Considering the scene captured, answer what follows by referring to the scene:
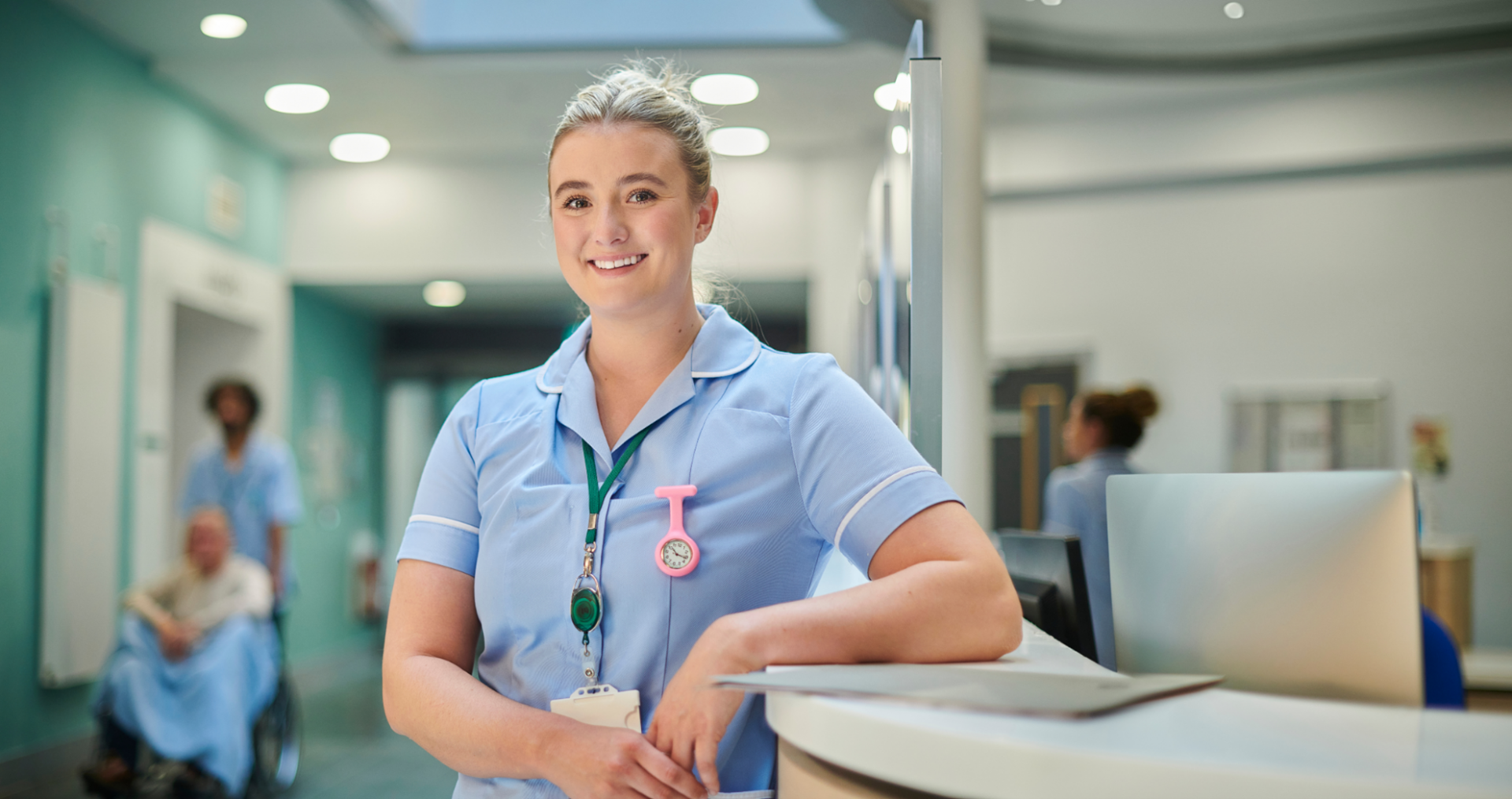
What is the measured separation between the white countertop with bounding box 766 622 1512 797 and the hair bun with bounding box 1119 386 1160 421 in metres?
4.18

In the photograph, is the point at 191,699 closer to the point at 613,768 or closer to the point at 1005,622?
the point at 613,768

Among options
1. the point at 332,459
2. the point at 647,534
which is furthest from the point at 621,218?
the point at 332,459

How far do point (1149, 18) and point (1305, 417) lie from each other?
249 centimetres

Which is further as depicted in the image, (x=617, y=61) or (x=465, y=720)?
(x=617, y=61)

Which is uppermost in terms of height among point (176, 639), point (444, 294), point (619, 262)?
point (444, 294)

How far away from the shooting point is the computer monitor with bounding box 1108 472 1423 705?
1025 millimetres

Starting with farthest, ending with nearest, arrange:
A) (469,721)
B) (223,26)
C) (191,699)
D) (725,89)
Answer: (725,89) → (223,26) → (191,699) → (469,721)

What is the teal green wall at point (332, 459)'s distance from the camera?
7.85 meters

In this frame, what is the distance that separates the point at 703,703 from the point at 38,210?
5.16 m

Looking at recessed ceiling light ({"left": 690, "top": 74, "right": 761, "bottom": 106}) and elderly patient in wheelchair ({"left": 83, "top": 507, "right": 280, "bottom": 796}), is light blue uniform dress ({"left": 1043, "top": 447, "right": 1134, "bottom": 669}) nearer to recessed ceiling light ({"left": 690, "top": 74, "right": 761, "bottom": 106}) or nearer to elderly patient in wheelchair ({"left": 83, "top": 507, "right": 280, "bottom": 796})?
recessed ceiling light ({"left": 690, "top": 74, "right": 761, "bottom": 106})

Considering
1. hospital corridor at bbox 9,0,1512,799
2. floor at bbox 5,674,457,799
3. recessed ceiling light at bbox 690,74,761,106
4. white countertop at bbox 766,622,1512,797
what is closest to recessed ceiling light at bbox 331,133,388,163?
hospital corridor at bbox 9,0,1512,799

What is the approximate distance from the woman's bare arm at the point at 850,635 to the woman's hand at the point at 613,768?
2 centimetres

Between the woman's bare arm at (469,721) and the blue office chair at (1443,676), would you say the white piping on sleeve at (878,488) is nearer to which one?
the woman's bare arm at (469,721)

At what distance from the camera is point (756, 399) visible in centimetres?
130
